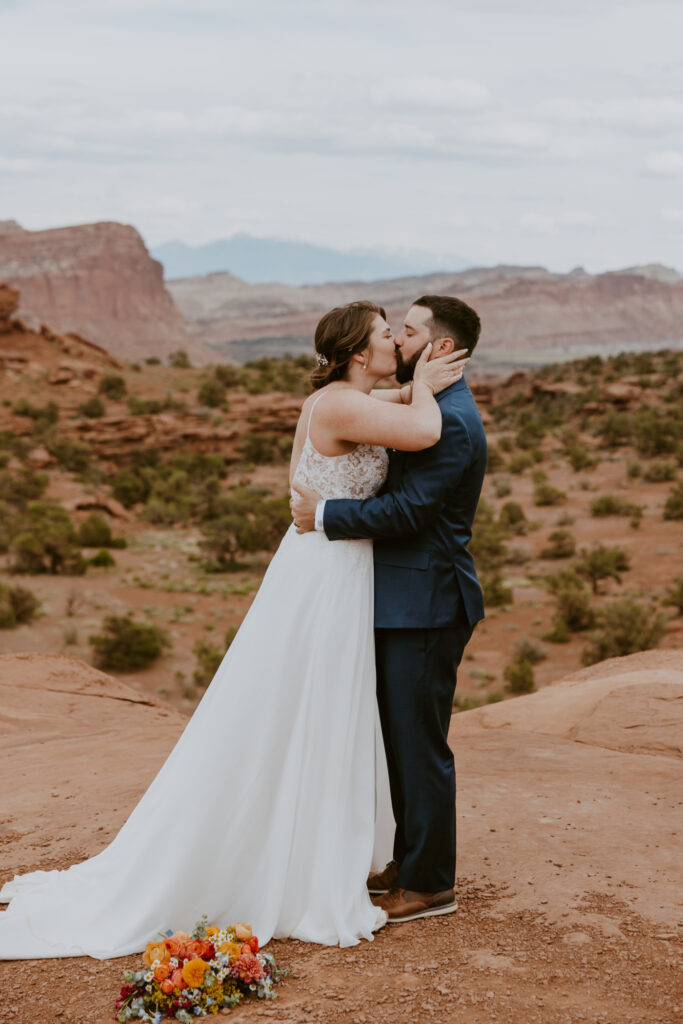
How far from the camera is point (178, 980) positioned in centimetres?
333

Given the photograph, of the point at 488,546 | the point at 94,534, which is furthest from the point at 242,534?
the point at 488,546

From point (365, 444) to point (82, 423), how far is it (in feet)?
119

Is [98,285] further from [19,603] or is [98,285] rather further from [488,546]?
[19,603]

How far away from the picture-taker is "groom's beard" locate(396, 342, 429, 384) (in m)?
4.00

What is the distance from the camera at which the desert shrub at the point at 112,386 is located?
151 feet

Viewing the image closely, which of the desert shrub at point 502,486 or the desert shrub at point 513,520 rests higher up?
the desert shrub at point 502,486

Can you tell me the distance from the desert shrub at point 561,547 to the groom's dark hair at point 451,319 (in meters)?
18.4

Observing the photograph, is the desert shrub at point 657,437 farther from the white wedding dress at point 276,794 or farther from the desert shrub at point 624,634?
the white wedding dress at point 276,794

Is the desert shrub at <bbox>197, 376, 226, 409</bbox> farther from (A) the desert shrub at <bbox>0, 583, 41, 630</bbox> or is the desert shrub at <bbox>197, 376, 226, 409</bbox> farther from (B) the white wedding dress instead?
(B) the white wedding dress

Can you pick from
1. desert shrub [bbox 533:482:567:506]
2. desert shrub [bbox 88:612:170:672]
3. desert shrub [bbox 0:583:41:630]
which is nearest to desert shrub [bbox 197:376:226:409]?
desert shrub [bbox 533:482:567:506]

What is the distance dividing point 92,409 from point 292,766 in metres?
39.3

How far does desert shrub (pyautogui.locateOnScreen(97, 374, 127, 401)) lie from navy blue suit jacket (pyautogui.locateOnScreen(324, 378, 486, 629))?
142 feet

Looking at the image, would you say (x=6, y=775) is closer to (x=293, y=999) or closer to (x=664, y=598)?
(x=293, y=999)

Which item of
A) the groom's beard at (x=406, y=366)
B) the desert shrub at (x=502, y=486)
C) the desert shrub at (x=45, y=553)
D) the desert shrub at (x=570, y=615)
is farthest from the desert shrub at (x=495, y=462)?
the groom's beard at (x=406, y=366)
